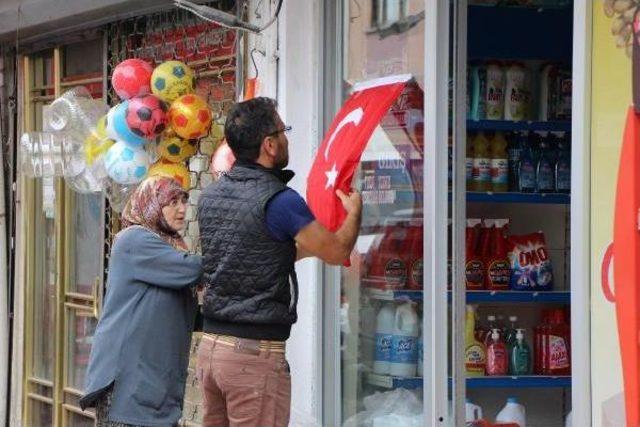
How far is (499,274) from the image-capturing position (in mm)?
6359

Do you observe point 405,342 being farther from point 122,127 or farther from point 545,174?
Result: point 122,127

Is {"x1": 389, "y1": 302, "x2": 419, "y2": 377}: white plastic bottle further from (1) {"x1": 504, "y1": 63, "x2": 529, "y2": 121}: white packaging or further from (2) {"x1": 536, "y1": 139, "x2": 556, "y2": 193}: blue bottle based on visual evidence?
(1) {"x1": 504, "y1": 63, "x2": 529, "y2": 121}: white packaging

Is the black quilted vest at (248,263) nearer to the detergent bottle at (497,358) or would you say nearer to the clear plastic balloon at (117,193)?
the detergent bottle at (497,358)

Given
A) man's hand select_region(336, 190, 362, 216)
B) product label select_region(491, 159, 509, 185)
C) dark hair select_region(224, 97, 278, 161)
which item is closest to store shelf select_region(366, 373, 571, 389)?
product label select_region(491, 159, 509, 185)

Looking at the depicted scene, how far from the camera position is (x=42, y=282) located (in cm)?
964

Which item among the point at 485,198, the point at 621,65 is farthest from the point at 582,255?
the point at 485,198

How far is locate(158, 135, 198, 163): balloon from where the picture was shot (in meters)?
7.11

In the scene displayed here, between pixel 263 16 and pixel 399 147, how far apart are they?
141 centimetres

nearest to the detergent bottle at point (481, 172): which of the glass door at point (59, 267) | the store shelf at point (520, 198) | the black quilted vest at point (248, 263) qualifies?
the store shelf at point (520, 198)

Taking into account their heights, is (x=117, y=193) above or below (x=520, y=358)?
above

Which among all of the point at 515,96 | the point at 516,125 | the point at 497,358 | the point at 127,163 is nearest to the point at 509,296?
the point at 497,358

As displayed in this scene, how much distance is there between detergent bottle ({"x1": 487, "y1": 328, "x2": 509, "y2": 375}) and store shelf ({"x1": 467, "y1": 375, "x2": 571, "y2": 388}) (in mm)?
86

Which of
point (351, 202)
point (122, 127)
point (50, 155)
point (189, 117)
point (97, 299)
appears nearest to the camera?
point (351, 202)

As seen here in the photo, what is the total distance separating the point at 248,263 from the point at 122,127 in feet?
8.59
